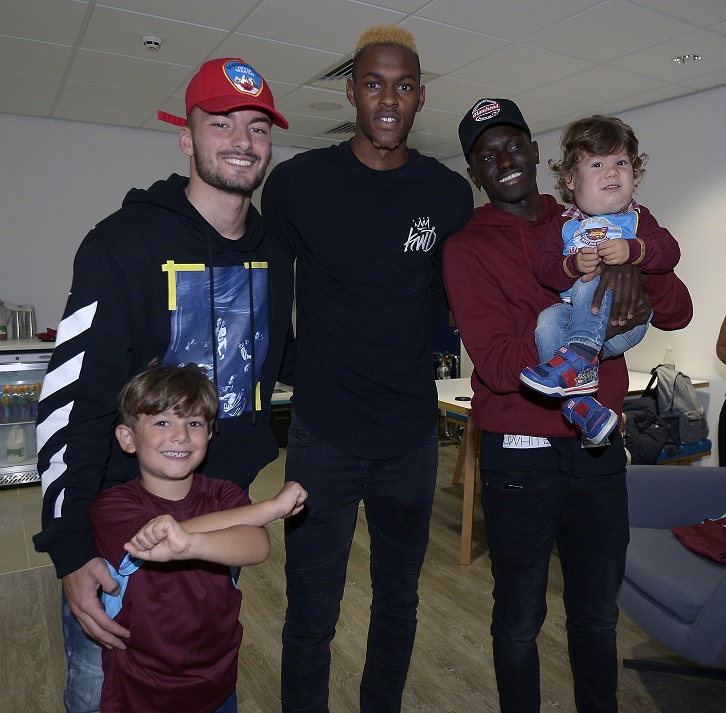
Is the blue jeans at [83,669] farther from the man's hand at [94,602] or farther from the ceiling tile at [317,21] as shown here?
the ceiling tile at [317,21]

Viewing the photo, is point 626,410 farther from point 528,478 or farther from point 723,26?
point 528,478

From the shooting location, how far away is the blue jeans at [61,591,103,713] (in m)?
1.27

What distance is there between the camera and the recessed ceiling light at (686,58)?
392 centimetres

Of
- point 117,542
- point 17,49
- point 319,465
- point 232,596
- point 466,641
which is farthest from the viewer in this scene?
point 17,49

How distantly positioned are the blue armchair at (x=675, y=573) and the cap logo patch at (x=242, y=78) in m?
1.82

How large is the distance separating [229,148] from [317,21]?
2.51 metres

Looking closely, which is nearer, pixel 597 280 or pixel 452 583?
pixel 597 280

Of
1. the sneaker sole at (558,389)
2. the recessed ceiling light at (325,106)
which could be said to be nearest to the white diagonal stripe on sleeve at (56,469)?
the sneaker sole at (558,389)

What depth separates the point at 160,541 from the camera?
0.99m

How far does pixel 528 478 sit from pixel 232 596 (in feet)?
2.31

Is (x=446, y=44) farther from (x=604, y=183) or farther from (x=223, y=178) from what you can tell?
(x=223, y=178)

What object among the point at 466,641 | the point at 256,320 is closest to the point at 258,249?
the point at 256,320

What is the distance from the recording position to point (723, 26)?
3502mm

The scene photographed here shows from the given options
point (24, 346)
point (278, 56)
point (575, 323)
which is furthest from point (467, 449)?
point (24, 346)
